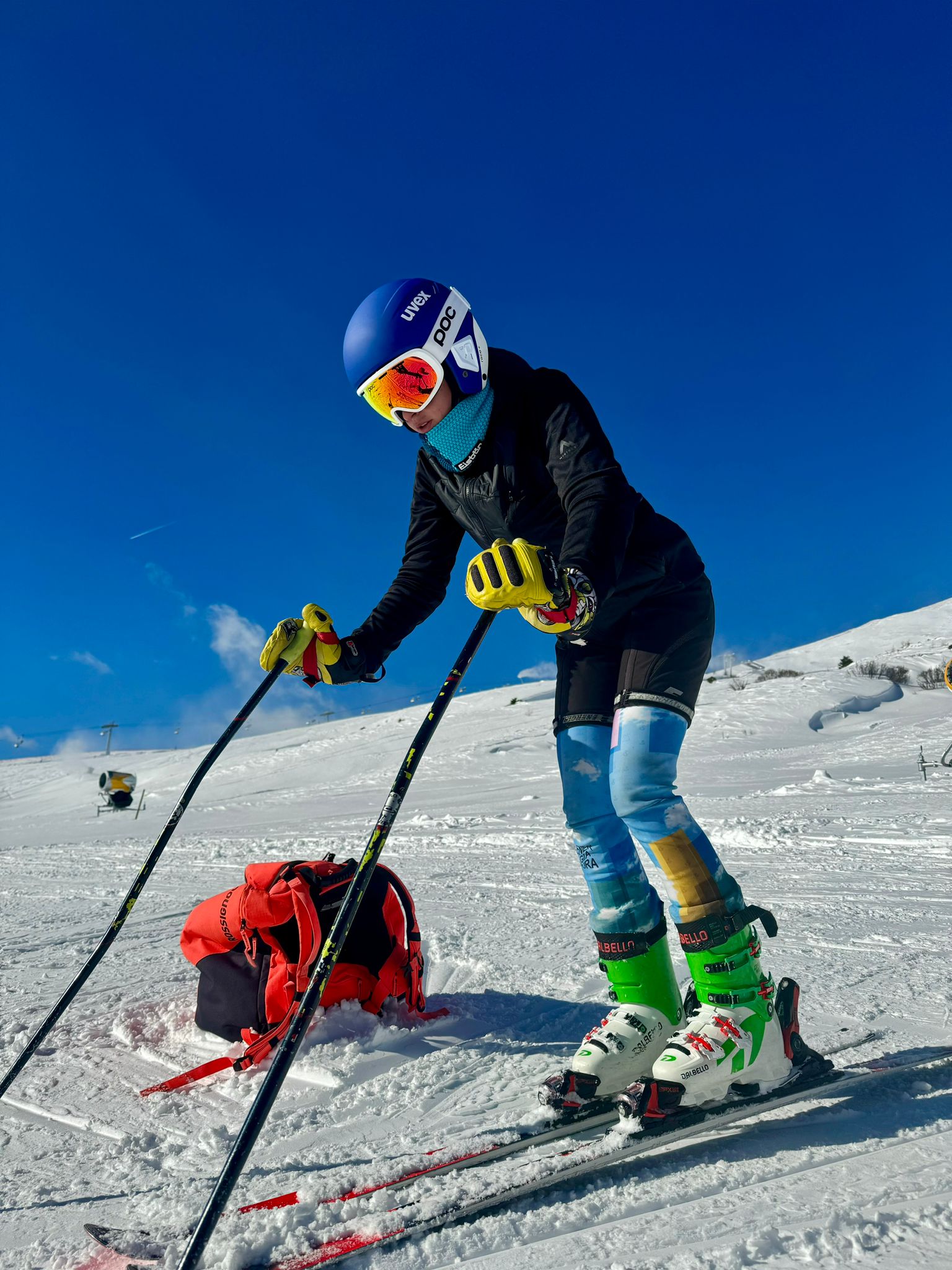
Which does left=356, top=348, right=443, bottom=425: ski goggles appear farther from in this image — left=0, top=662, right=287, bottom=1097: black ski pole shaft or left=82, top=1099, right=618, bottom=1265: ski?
left=82, top=1099, right=618, bottom=1265: ski

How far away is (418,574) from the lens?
3121 mm

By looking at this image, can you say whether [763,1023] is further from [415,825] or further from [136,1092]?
[415,825]

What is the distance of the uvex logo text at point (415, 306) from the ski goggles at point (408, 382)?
4.6 inches

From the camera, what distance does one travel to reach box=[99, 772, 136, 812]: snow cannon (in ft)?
66.7

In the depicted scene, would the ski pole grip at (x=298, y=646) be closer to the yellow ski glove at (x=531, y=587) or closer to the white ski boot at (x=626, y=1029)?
the yellow ski glove at (x=531, y=587)

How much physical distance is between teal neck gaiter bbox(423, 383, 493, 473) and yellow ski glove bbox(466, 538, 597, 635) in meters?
0.70

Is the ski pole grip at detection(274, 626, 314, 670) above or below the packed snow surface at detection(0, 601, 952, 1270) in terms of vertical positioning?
above

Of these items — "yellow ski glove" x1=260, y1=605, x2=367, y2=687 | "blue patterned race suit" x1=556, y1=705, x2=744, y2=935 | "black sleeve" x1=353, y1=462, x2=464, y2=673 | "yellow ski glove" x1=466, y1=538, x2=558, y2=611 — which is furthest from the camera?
"black sleeve" x1=353, y1=462, x2=464, y2=673

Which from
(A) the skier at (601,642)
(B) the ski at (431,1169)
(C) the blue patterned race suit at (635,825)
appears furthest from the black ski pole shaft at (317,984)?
(C) the blue patterned race suit at (635,825)

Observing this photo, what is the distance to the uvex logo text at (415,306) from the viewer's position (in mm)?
2422

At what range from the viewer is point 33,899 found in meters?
6.54

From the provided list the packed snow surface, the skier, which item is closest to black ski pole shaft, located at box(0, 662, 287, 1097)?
the packed snow surface

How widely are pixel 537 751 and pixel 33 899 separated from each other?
1231 centimetres

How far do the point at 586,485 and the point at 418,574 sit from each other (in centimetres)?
106
